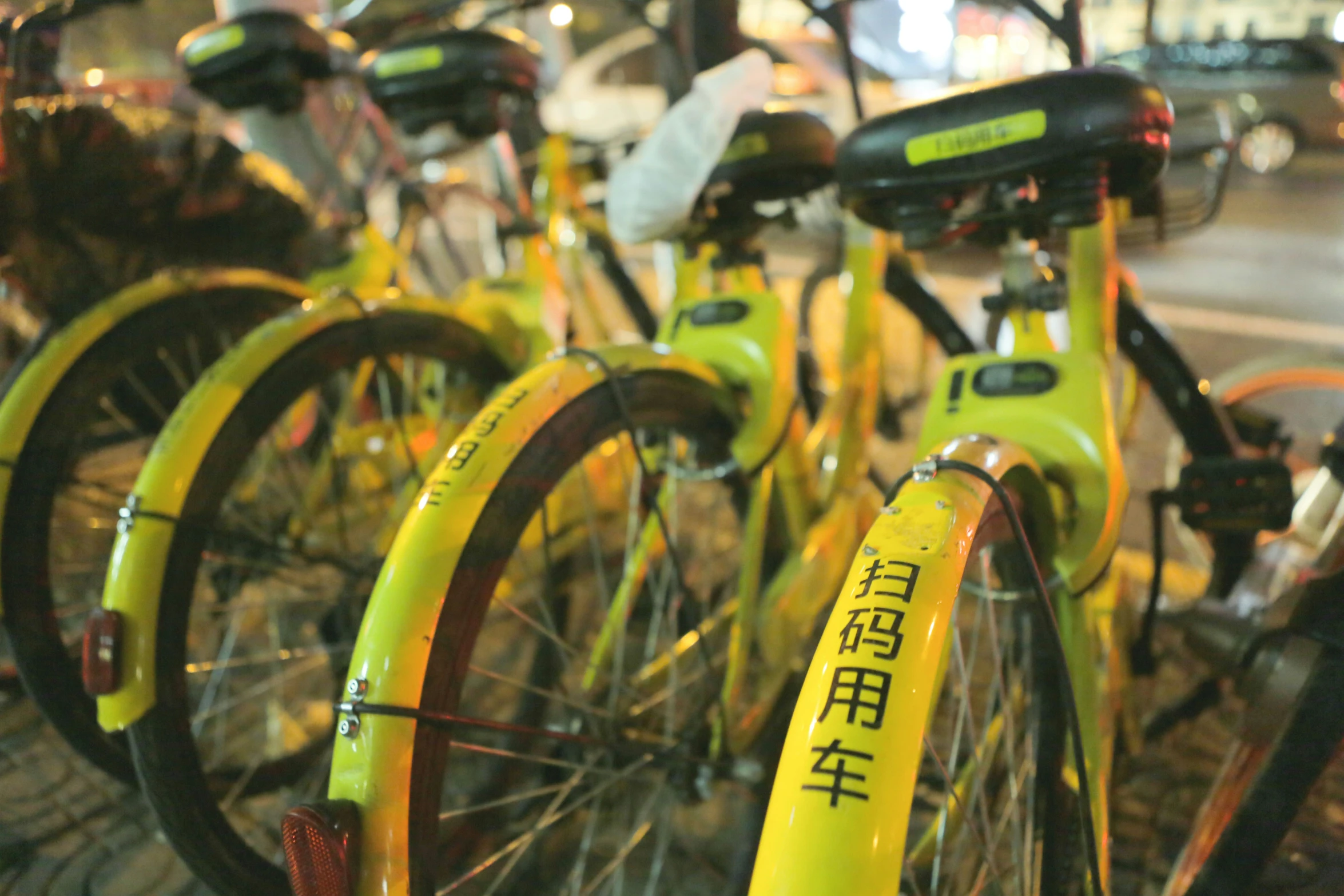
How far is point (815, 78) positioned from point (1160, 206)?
15.6 ft

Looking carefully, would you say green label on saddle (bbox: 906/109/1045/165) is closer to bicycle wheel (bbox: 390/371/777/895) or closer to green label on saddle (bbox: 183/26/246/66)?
bicycle wheel (bbox: 390/371/777/895)

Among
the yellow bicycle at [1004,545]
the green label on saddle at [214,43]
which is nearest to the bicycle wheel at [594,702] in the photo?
the yellow bicycle at [1004,545]

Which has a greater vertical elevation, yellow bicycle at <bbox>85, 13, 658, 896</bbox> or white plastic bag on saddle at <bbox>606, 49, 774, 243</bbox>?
white plastic bag on saddle at <bbox>606, 49, 774, 243</bbox>

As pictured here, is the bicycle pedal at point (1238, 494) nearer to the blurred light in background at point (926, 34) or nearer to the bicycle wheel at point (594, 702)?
the bicycle wheel at point (594, 702)

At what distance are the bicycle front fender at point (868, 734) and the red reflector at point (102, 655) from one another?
42.2 inches

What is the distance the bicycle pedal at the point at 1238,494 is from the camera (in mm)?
1791

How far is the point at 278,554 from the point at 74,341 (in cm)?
58

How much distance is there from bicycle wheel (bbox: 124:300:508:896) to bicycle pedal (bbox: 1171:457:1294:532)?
155 centimetres

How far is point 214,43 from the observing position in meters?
2.20

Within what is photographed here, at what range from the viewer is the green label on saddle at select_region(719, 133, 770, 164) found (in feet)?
5.67

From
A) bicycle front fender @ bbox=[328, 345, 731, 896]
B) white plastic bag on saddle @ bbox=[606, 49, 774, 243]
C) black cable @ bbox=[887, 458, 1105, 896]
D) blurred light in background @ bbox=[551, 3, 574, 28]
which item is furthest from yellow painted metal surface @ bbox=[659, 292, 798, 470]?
blurred light in background @ bbox=[551, 3, 574, 28]

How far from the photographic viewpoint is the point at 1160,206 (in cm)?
191

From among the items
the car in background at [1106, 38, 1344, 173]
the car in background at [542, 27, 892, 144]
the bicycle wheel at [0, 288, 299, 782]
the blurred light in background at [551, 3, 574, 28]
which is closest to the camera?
the bicycle wheel at [0, 288, 299, 782]

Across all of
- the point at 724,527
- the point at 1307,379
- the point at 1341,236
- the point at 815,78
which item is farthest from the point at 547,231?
the point at 1341,236
